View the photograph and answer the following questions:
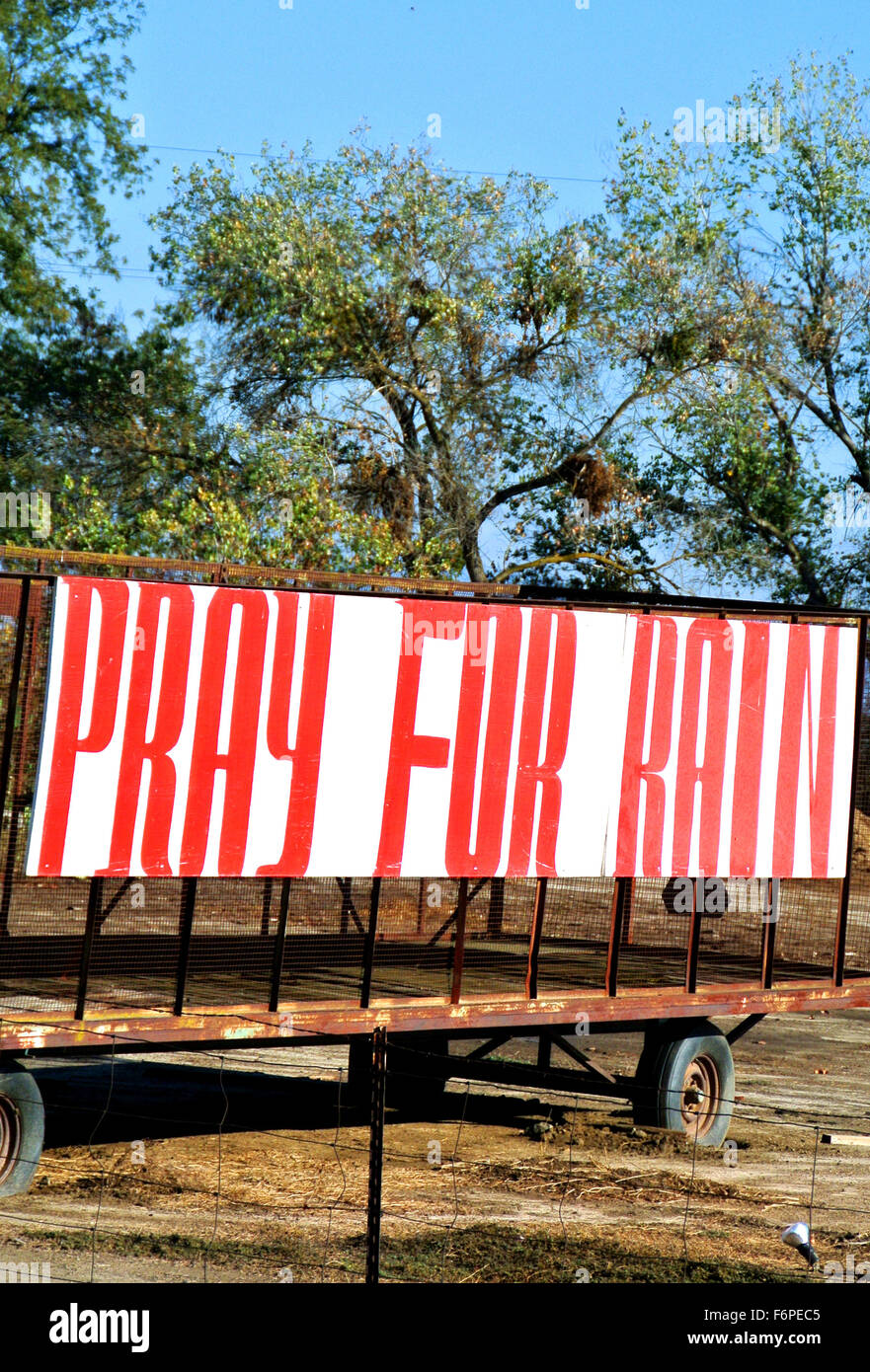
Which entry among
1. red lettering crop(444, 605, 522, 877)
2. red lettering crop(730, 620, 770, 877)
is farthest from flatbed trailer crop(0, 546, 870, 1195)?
red lettering crop(730, 620, 770, 877)

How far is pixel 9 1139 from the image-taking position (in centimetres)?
884

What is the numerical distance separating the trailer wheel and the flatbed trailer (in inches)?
0.7

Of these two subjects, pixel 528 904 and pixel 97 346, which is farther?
pixel 97 346

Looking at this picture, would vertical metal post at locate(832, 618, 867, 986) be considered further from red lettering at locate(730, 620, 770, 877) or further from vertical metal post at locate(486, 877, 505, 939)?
vertical metal post at locate(486, 877, 505, 939)

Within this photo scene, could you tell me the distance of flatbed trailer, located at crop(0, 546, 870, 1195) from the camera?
344 inches

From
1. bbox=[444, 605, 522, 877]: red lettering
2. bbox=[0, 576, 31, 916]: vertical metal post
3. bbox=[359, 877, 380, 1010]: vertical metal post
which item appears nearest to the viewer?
bbox=[0, 576, 31, 916]: vertical metal post

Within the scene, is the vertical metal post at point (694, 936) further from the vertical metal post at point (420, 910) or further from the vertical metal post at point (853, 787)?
the vertical metal post at point (420, 910)

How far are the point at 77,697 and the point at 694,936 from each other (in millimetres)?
4992

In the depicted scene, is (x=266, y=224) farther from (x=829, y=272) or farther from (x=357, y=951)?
(x=357, y=951)

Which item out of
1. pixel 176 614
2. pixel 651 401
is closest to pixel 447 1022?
pixel 176 614

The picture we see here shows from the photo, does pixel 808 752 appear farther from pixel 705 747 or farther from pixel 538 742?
pixel 538 742

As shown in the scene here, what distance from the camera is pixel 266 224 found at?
29141 mm
